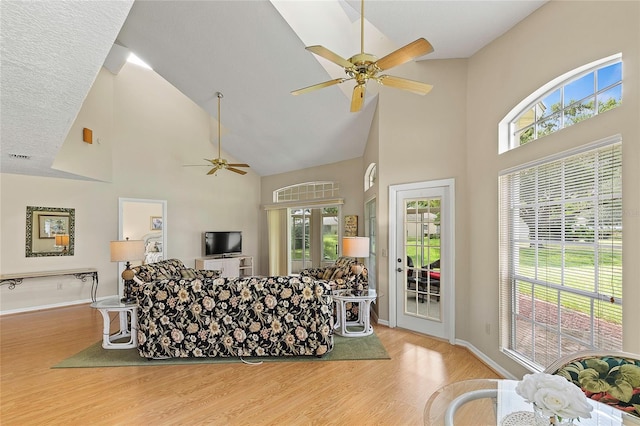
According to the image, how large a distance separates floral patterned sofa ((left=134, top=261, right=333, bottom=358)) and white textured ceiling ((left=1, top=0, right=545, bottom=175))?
7.03ft

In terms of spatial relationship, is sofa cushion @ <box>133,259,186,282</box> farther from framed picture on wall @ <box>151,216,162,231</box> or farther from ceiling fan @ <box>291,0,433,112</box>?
ceiling fan @ <box>291,0,433,112</box>

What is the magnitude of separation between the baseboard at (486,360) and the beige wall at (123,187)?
248 inches

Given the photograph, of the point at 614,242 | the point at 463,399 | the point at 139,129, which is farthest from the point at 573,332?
the point at 139,129

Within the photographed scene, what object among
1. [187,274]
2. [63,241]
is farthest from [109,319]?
[63,241]

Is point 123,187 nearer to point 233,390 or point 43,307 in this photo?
point 43,307

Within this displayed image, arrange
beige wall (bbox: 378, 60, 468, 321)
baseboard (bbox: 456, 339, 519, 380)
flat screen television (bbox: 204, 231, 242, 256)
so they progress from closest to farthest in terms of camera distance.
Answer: baseboard (bbox: 456, 339, 519, 380) → beige wall (bbox: 378, 60, 468, 321) → flat screen television (bbox: 204, 231, 242, 256)

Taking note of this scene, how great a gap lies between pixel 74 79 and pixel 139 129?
4759 mm

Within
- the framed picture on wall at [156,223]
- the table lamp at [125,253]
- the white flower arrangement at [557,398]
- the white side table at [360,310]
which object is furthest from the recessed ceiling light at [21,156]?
the white flower arrangement at [557,398]

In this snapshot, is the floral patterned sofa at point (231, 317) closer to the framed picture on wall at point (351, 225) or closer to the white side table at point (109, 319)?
the white side table at point (109, 319)

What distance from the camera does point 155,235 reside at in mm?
7035

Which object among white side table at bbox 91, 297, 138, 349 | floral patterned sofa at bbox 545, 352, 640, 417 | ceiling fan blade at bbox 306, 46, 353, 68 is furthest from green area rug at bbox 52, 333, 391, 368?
ceiling fan blade at bbox 306, 46, 353, 68

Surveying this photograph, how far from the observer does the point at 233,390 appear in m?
2.77

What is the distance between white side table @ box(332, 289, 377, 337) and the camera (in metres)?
4.15

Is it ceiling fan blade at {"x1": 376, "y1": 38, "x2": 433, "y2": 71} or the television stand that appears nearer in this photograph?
ceiling fan blade at {"x1": 376, "y1": 38, "x2": 433, "y2": 71}
